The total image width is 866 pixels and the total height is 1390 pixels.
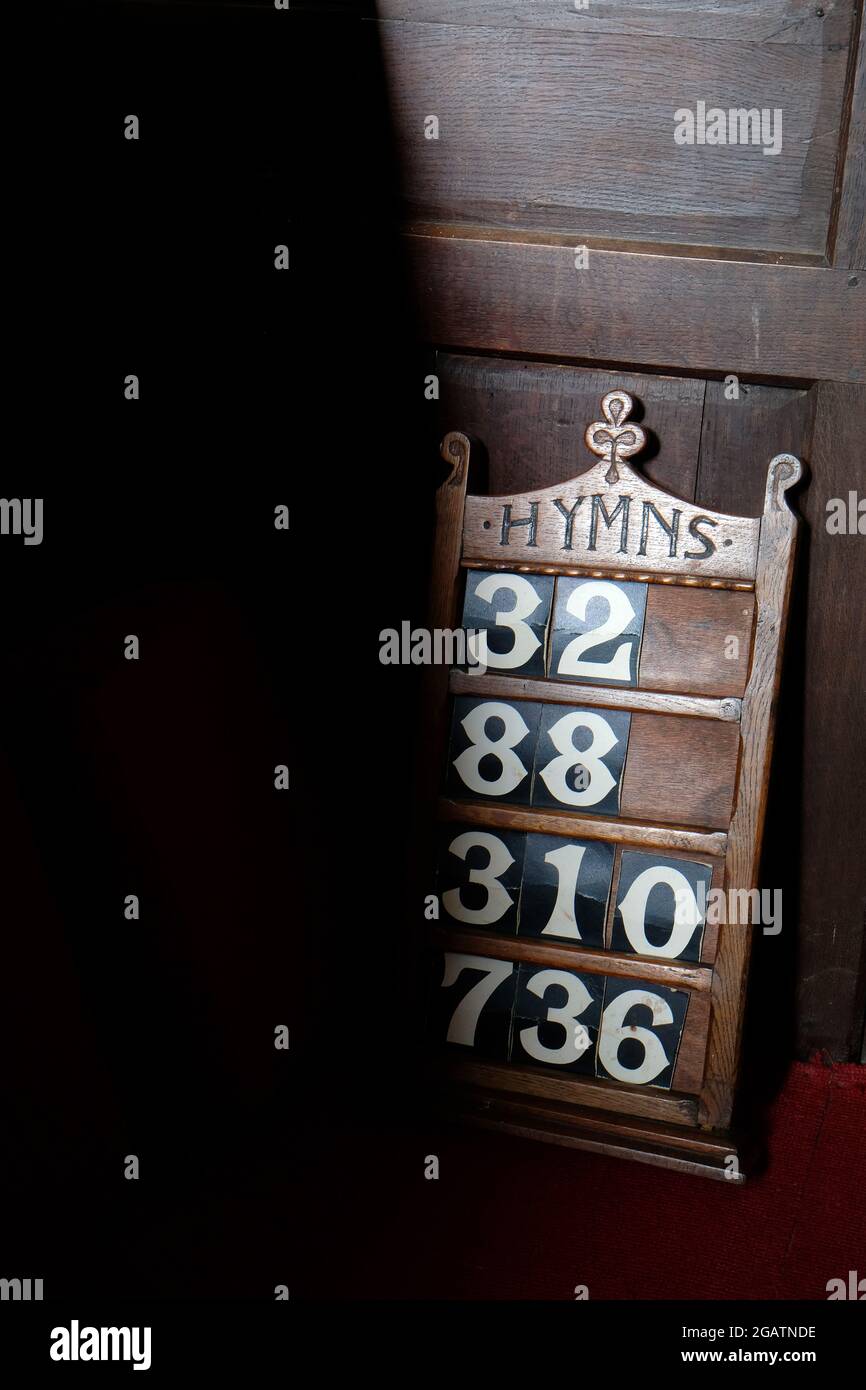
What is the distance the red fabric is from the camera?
1.56m

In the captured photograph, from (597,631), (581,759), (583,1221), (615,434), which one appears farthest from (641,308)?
(583,1221)

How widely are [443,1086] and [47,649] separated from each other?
980 millimetres

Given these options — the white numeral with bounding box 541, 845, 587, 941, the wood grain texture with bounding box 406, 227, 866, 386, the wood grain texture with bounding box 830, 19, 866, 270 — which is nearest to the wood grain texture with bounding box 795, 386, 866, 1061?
the wood grain texture with bounding box 406, 227, 866, 386

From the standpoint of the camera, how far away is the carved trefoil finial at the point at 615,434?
1846mm

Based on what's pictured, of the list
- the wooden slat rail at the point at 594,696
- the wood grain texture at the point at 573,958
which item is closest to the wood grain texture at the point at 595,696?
the wooden slat rail at the point at 594,696

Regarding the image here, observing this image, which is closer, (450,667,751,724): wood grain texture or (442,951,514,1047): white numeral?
(450,667,751,724): wood grain texture

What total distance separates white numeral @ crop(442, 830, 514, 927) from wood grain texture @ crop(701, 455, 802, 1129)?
37cm

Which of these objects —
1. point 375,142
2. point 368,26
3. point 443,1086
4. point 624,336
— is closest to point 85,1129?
point 443,1086

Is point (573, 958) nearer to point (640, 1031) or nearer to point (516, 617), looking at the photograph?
point (640, 1031)

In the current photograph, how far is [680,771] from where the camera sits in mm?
1833

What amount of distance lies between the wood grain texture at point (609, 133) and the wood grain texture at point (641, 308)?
0.18ft

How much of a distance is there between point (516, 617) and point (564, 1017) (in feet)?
2.22

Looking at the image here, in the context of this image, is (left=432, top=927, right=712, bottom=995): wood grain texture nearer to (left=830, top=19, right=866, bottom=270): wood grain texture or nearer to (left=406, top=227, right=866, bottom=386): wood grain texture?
(left=406, top=227, right=866, bottom=386): wood grain texture

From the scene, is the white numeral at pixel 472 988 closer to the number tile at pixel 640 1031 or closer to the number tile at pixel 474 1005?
the number tile at pixel 474 1005
